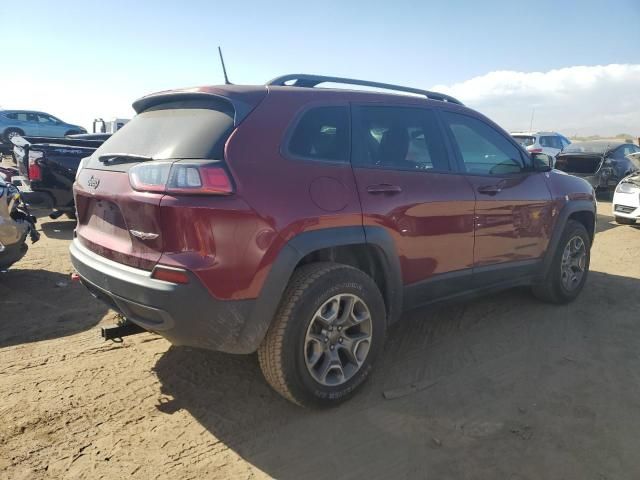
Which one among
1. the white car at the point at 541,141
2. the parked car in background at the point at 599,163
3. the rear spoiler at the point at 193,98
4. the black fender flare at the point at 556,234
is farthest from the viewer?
the white car at the point at 541,141

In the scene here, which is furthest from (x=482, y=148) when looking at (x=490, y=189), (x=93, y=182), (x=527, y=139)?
(x=527, y=139)

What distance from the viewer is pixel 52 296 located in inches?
184

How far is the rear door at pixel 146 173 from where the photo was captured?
2416mm

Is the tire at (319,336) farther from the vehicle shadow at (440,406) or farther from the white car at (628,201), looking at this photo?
the white car at (628,201)

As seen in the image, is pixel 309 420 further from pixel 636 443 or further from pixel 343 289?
pixel 636 443

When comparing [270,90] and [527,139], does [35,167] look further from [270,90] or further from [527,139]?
[527,139]

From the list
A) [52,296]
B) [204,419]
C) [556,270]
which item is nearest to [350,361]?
[204,419]

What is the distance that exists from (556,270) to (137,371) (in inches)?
151

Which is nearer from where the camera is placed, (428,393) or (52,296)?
(428,393)

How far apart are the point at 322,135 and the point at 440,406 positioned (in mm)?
1824

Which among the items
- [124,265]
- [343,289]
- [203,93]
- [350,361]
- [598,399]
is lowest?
[598,399]

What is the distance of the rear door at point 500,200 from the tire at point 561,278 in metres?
0.33

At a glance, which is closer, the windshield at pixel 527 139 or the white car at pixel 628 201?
the white car at pixel 628 201

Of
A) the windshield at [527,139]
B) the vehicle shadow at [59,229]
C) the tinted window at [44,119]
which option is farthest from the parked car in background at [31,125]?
the windshield at [527,139]
